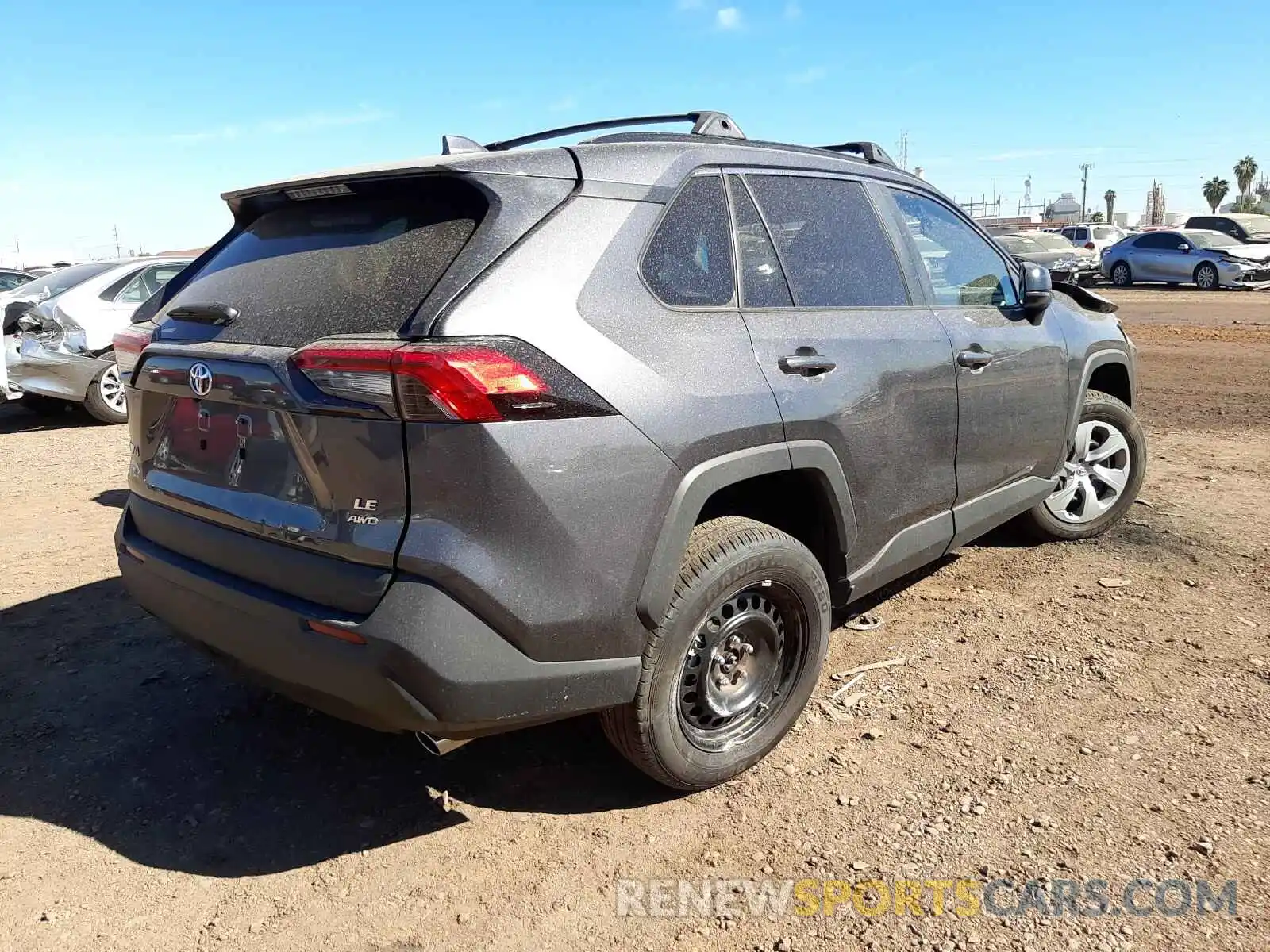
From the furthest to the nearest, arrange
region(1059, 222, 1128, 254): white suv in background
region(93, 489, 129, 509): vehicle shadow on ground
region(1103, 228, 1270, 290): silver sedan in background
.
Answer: region(1059, 222, 1128, 254): white suv in background, region(1103, 228, 1270, 290): silver sedan in background, region(93, 489, 129, 509): vehicle shadow on ground

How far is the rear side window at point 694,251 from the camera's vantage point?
272cm

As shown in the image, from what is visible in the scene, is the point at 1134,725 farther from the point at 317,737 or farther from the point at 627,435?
the point at 317,737

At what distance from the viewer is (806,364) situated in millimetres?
2990

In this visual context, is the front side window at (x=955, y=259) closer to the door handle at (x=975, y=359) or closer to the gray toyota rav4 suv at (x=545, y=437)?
the door handle at (x=975, y=359)

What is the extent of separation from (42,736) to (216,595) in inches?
55.4

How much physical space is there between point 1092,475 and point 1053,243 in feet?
86.8

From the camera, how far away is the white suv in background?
30344 mm

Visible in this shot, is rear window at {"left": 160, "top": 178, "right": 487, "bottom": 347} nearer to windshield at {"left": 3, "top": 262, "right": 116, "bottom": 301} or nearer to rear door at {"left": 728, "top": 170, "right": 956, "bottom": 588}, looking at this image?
rear door at {"left": 728, "top": 170, "right": 956, "bottom": 588}

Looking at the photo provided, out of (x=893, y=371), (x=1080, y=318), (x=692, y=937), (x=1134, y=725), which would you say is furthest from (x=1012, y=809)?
(x=1080, y=318)

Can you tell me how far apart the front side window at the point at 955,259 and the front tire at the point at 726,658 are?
1497 millimetres

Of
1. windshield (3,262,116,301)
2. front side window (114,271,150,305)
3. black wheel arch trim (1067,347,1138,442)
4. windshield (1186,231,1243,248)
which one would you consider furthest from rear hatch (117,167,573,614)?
windshield (1186,231,1243,248)

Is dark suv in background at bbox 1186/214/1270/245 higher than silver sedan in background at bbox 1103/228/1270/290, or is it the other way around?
dark suv in background at bbox 1186/214/1270/245

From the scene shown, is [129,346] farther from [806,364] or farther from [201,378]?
[806,364]

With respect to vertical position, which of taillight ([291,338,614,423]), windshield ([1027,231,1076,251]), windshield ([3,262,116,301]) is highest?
windshield ([1027,231,1076,251])
